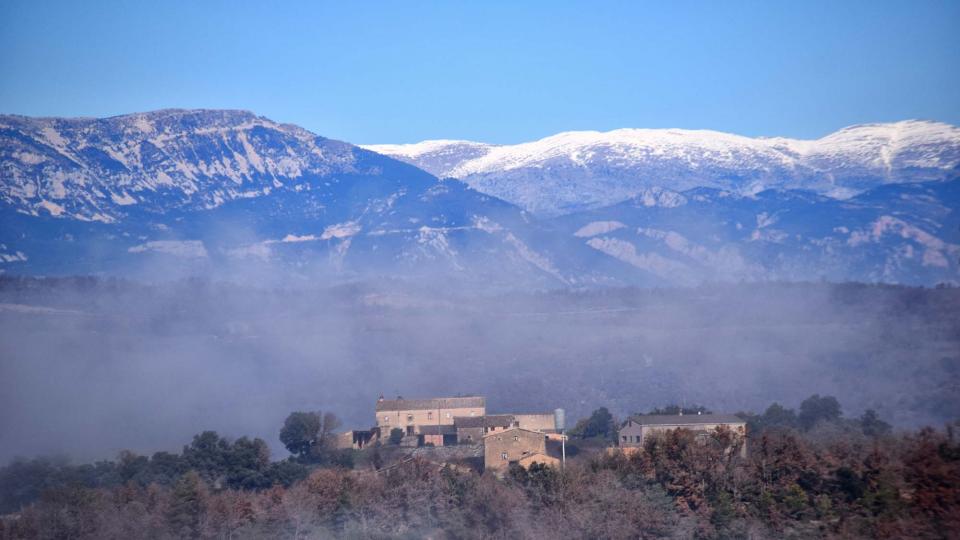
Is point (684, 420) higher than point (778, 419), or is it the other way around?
point (684, 420)

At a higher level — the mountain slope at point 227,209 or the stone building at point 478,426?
the mountain slope at point 227,209

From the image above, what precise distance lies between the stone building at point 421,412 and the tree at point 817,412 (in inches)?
582

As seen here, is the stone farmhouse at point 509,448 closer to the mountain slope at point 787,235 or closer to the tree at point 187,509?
the tree at point 187,509

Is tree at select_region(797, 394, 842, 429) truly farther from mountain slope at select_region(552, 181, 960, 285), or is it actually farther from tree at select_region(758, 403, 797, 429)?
mountain slope at select_region(552, 181, 960, 285)

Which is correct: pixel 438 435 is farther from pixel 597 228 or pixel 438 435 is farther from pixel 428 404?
pixel 597 228

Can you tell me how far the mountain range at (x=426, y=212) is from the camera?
131 meters

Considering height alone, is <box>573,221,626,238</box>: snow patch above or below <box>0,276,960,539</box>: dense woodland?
above

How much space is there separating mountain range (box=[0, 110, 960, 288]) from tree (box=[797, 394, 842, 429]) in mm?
72899

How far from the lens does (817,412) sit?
56.2 metres

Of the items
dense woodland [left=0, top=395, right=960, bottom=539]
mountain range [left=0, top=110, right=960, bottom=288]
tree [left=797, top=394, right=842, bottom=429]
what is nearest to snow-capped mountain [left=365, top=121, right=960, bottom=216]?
mountain range [left=0, top=110, right=960, bottom=288]

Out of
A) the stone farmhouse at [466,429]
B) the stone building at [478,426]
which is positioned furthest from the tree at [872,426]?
the stone building at [478,426]

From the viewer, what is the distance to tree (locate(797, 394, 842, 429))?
54.1 metres

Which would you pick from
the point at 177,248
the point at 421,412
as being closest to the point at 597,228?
the point at 177,248

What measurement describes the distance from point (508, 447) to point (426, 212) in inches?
4295
